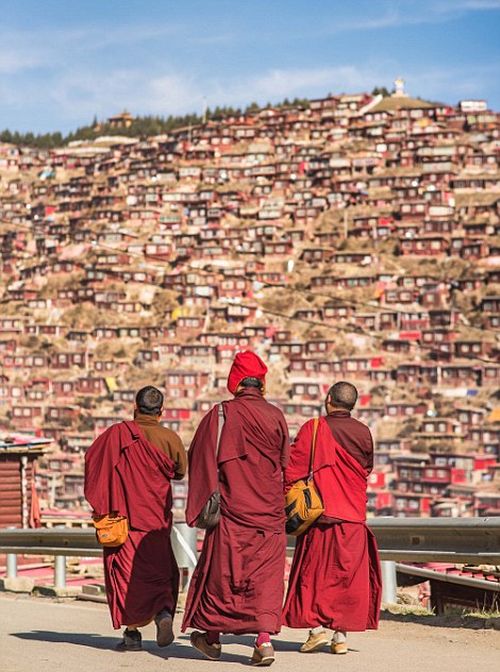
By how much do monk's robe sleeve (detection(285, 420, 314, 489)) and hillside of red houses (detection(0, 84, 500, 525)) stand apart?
50861mm

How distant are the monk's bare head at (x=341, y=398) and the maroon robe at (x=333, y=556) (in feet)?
0.44

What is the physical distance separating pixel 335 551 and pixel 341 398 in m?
0.79

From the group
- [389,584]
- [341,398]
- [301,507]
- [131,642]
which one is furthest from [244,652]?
[389,584]

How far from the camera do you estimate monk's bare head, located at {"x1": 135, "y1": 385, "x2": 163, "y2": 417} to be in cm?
775

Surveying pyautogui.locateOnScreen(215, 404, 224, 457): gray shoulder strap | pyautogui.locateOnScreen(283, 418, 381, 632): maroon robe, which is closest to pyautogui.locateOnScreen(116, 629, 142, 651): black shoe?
pyautogui.locateOnScreen(283, 418, 381, 632): maroon robe

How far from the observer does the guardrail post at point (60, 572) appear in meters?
12.0

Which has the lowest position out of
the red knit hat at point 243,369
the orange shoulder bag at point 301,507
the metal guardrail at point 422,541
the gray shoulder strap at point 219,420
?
the metal guardrail at point 422,541

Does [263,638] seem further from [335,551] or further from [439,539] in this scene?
[439,539]

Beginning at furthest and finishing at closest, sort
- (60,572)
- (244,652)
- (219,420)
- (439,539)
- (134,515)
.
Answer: (60,572)
(439,539)
(134,515)
(244,652)
(219,420)

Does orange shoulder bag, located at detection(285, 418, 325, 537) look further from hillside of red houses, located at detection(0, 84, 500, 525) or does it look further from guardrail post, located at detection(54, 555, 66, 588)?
hillside of red houses, located at detection(0, 84, 500, 525)

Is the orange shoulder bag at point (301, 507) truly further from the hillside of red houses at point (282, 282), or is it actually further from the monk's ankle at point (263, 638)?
the hillside of red houses at point (282, 282)

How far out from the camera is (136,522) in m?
7.59

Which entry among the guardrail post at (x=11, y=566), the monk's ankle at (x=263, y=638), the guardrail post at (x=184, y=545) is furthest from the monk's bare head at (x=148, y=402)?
the guardrail post at (x=11, y=566)

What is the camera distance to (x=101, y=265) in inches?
4572
